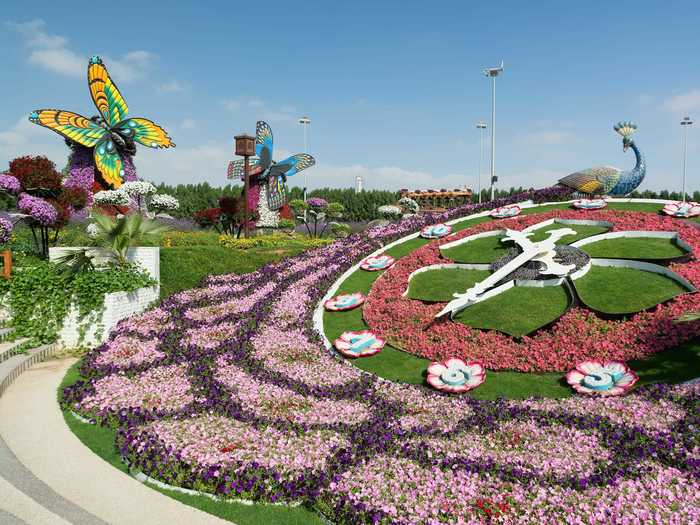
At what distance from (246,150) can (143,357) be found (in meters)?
22.3

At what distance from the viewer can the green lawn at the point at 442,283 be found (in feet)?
47.2

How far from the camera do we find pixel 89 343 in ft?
47.8

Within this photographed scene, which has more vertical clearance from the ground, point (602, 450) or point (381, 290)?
point (381, 290)

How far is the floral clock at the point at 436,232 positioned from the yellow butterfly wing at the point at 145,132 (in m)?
29.6

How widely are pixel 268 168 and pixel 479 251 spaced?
31.1 metres

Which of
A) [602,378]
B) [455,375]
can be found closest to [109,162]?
[455,375]

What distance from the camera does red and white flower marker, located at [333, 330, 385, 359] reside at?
12070mm

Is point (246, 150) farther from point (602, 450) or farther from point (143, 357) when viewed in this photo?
point (602, 450)

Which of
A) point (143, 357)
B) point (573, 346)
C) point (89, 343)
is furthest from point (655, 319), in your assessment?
point (89, 343)

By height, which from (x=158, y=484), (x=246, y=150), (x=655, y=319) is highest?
(x=246, y=150)

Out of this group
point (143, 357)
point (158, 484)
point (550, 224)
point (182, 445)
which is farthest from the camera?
point (550, 224)

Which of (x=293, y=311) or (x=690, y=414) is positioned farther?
(x=293, y=311)

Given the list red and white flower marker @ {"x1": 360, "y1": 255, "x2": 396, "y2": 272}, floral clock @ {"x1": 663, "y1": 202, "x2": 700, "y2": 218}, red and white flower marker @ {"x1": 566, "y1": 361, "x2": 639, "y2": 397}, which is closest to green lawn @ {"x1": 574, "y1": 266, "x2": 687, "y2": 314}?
red and white flower marker @ {"x1": 566, "y1": 361, "x2": 639, "y2": 397}

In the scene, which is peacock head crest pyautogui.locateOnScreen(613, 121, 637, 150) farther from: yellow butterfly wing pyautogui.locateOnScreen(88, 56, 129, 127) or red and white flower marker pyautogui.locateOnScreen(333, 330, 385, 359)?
yellow butterfly wing pyautogui.locateOnScreen(88, 56, 129, 127)
